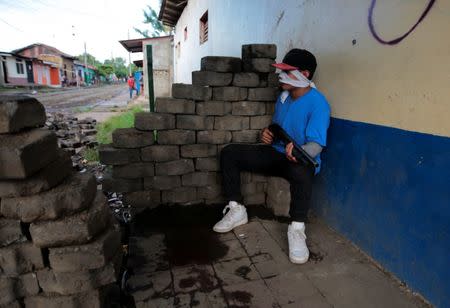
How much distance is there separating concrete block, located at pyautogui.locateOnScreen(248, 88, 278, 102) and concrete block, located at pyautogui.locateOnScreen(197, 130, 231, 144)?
0.48m

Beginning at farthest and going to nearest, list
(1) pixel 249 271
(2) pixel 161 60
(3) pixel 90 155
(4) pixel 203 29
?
(2) pixel 161 60, (4) pixel 203 29, (3) pixel 90 155, (1) pixel 249 271

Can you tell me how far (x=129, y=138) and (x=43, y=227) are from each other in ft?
5.14

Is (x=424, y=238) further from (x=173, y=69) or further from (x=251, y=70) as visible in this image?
(x=173, y=69)

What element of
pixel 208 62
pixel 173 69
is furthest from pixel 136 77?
pixel 208 62

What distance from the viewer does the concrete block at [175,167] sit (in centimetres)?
316

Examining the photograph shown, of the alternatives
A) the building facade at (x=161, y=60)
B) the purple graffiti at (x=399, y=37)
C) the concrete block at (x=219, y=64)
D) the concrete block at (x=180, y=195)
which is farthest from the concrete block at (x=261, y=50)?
the building facade at (x=161, y=60)

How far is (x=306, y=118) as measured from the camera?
2.61m

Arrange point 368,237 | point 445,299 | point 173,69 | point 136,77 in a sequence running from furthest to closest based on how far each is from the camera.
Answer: point 136,77, point 173,69, point 368,237, point 445,299

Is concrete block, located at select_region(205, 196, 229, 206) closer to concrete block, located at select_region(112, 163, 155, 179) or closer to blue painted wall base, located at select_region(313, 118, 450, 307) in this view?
concrete block, located at select_region(112, 163, 155, 179)

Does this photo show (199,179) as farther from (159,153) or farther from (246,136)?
(246,136)

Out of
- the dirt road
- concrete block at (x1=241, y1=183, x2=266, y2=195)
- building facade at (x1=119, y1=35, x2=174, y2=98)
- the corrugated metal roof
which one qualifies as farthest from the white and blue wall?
the dirt road

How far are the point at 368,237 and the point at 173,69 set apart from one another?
16329mm

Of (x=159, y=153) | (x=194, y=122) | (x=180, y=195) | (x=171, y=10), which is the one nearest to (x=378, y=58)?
(x=194, y=122)

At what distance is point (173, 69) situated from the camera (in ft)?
56.2
